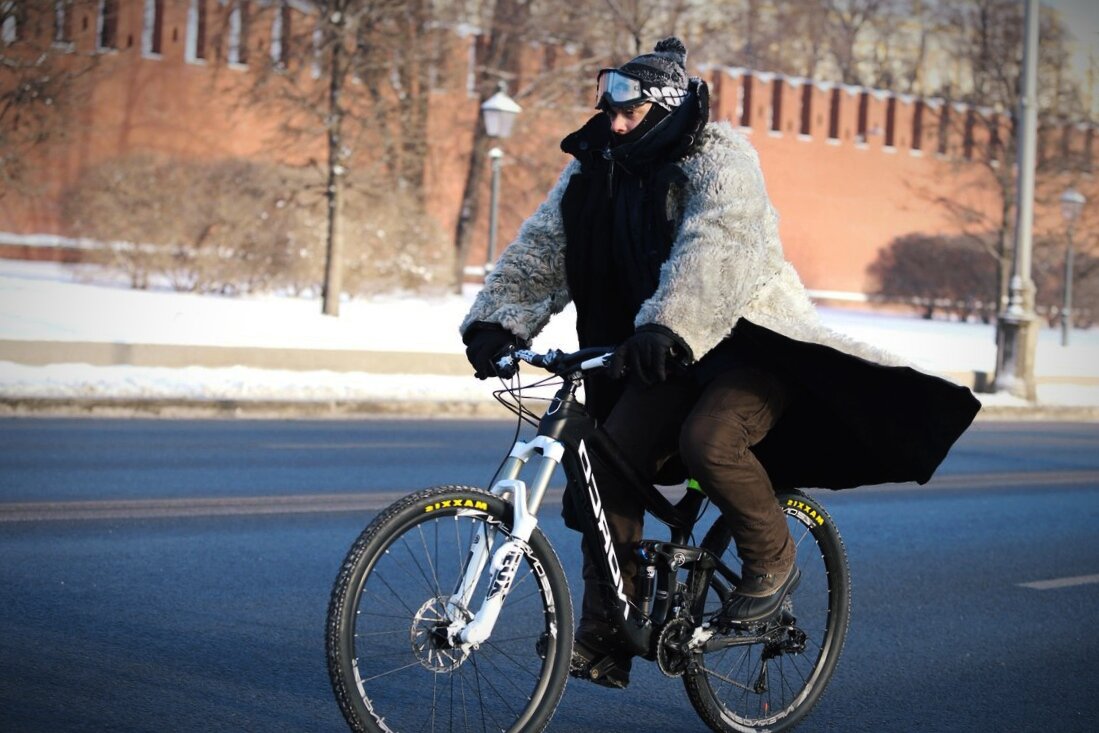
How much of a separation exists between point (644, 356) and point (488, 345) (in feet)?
1.83

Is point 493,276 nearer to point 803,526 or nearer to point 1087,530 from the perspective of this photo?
point 803,526

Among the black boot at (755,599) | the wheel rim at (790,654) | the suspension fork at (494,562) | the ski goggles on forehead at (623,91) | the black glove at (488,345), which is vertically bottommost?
the wheel rim at (790,654)

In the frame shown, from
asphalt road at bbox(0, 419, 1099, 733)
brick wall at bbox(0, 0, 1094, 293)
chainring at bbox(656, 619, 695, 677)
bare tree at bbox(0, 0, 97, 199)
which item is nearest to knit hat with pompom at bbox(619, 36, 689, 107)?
chainring at bbox(656, 619, 695, 677)

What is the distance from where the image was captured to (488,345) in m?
4.51

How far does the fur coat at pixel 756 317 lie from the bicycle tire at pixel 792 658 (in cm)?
29

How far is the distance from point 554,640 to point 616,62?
31172mm

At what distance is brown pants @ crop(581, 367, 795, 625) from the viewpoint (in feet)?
14.6

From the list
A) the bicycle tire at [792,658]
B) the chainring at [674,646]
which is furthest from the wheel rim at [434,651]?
the bicycle tire at [792,658]

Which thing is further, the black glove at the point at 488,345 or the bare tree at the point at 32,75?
the bare tree at the point at 32,75

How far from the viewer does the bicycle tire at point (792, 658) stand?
4754 millimetres

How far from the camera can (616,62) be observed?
3438 cm

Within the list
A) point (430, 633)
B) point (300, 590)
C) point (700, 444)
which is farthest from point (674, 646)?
point (300, 590)

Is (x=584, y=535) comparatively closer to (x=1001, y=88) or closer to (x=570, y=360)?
(x=570, y=360)

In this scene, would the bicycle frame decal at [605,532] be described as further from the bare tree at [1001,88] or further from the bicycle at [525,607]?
the bare tree at [1001,88]
